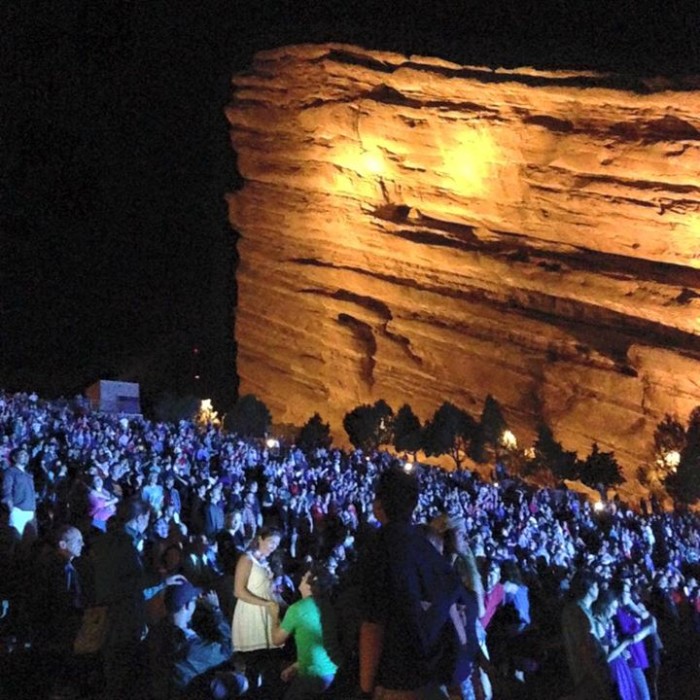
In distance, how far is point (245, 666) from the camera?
602 cm

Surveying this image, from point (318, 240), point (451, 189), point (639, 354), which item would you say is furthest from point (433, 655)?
point (318, 240)

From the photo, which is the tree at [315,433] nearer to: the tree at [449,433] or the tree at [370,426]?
the tree at [370,426]

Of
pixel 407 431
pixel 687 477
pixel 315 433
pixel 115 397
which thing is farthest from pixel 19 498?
pixel 115 397

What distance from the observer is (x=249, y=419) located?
3559cm

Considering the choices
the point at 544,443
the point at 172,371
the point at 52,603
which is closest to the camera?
the point at 52,603

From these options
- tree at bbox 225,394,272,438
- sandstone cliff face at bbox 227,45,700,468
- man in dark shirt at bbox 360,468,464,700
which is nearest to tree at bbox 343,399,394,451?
sandstone cliff face at bbox 227,45,700,468

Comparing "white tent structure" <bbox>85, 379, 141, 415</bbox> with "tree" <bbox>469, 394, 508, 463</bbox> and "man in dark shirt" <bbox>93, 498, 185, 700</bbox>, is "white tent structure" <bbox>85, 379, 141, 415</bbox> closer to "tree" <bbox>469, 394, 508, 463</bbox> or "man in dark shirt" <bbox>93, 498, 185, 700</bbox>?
"tree" <bbox>469, 394, 508, 463</bbox>

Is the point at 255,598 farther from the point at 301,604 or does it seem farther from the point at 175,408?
the point at 175,408

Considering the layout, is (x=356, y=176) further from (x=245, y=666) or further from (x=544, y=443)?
(x=245, y=666)

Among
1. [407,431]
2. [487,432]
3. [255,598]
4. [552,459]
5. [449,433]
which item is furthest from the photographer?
[407,431]

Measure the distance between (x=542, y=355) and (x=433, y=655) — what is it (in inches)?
1221

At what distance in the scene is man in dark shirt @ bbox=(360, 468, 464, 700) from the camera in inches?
154

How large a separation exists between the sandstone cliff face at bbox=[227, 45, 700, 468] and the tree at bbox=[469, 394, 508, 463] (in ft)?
5.75

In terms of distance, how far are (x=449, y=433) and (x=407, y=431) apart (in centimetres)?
195
